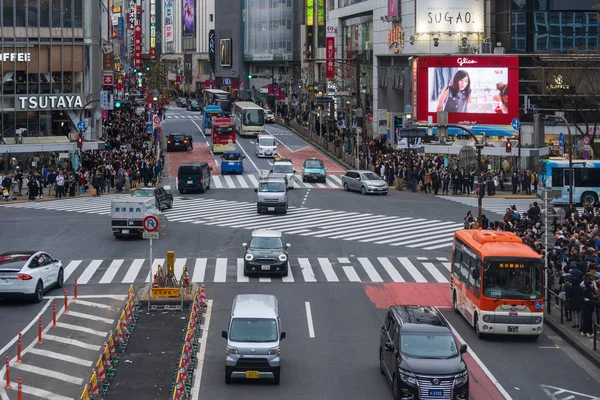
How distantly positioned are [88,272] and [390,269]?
10887 mm

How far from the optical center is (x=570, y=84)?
6969cm

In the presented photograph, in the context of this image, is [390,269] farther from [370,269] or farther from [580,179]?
[580,179]

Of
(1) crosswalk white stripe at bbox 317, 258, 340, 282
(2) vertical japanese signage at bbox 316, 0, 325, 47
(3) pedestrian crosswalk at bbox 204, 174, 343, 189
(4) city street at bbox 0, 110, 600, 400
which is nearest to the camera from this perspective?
(4) city street at bbox 0, 110, 600, 400

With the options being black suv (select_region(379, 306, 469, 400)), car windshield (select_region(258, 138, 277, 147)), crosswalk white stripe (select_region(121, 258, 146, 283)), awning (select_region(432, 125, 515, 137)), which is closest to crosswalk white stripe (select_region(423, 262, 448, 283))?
crosswalk white stripe (select_region(121, 258, 146, 283))

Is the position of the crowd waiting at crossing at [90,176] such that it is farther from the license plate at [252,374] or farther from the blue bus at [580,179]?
the license plate at [252,374]

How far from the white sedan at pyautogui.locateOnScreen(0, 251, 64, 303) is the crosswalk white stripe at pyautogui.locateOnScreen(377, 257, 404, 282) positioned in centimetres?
1172

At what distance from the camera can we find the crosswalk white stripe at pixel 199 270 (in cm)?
3312

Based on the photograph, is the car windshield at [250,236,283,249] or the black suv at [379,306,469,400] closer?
the black suv at [379,306,469,400]

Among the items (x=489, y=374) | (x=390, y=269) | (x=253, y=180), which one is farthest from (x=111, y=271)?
(x=253, y=180)

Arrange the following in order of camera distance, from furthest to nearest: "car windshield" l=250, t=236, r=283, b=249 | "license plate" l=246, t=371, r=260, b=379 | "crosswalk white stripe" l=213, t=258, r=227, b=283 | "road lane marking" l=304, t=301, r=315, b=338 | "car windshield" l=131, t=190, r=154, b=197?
"car windshield" l=131, t=190, r=154, b=197
"car windshield" l=250, t=236, r=283, b=249
"crosswalk white stripe" l=213, t=258, r=227, b=283
"road lane marking" l=304, t=301, r=315, b=338
"license plate" l=246, t=371, r=260, b=379

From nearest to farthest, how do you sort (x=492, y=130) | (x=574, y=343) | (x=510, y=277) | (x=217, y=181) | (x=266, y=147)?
(x=574, y=343)
(x=510, y=277)
(x=217, y=181)
(x=492, y=130)
(x=266, y=147)

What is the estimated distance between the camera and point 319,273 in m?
34.6

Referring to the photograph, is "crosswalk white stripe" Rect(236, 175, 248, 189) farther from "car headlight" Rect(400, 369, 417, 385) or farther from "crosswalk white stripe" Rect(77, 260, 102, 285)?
"car headlight" Rect(400, 369, 417, 385)

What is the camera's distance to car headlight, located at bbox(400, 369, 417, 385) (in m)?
19.0
